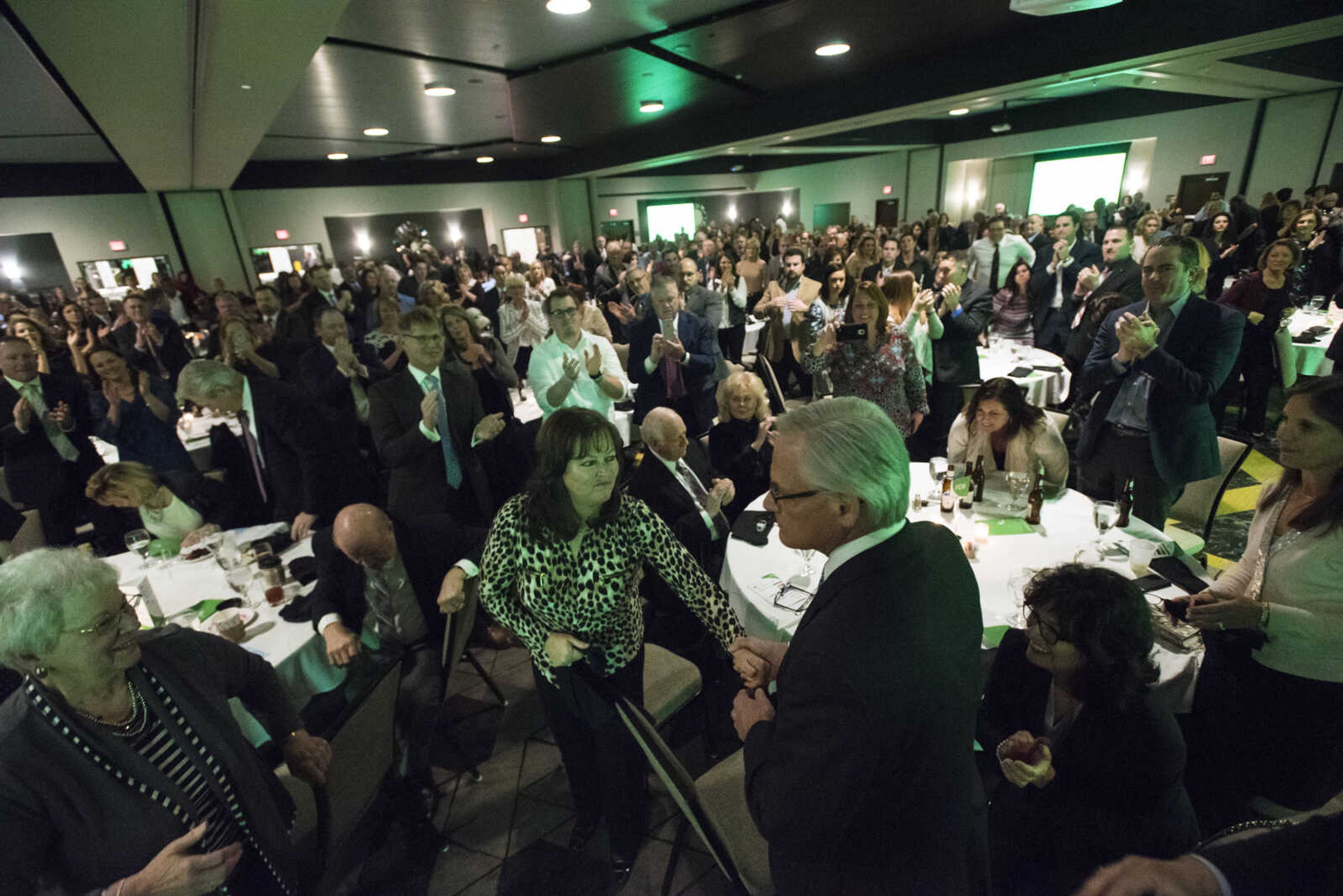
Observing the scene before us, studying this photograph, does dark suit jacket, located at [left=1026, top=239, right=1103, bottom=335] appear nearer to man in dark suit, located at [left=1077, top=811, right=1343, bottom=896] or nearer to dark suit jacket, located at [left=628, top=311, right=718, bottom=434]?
dark suit jacket, located at [left=628, top=311, right=718, bottom=434]

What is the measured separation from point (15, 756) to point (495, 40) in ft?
14.6

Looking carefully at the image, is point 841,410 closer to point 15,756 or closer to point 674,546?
point 674,546

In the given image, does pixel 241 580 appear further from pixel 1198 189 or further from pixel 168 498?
pixel 1198 189

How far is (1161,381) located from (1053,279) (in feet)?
13.5

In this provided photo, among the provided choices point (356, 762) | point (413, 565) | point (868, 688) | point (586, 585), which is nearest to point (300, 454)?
point (413, 565)

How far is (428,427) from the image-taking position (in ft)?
9.75

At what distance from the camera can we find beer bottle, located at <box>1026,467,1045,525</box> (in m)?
2.60

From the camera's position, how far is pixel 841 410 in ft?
4.05

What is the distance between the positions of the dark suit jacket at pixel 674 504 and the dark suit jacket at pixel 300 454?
5.55 feet

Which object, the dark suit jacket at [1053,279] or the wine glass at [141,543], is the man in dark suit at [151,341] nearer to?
the wine glass at [141,543]

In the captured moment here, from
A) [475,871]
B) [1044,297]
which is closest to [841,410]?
[475,871]

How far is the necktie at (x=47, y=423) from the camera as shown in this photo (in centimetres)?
396

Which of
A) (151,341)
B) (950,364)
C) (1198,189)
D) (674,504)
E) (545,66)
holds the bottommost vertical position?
(674,504)

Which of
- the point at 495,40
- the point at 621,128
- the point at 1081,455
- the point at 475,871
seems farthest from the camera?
the point at 621,128
